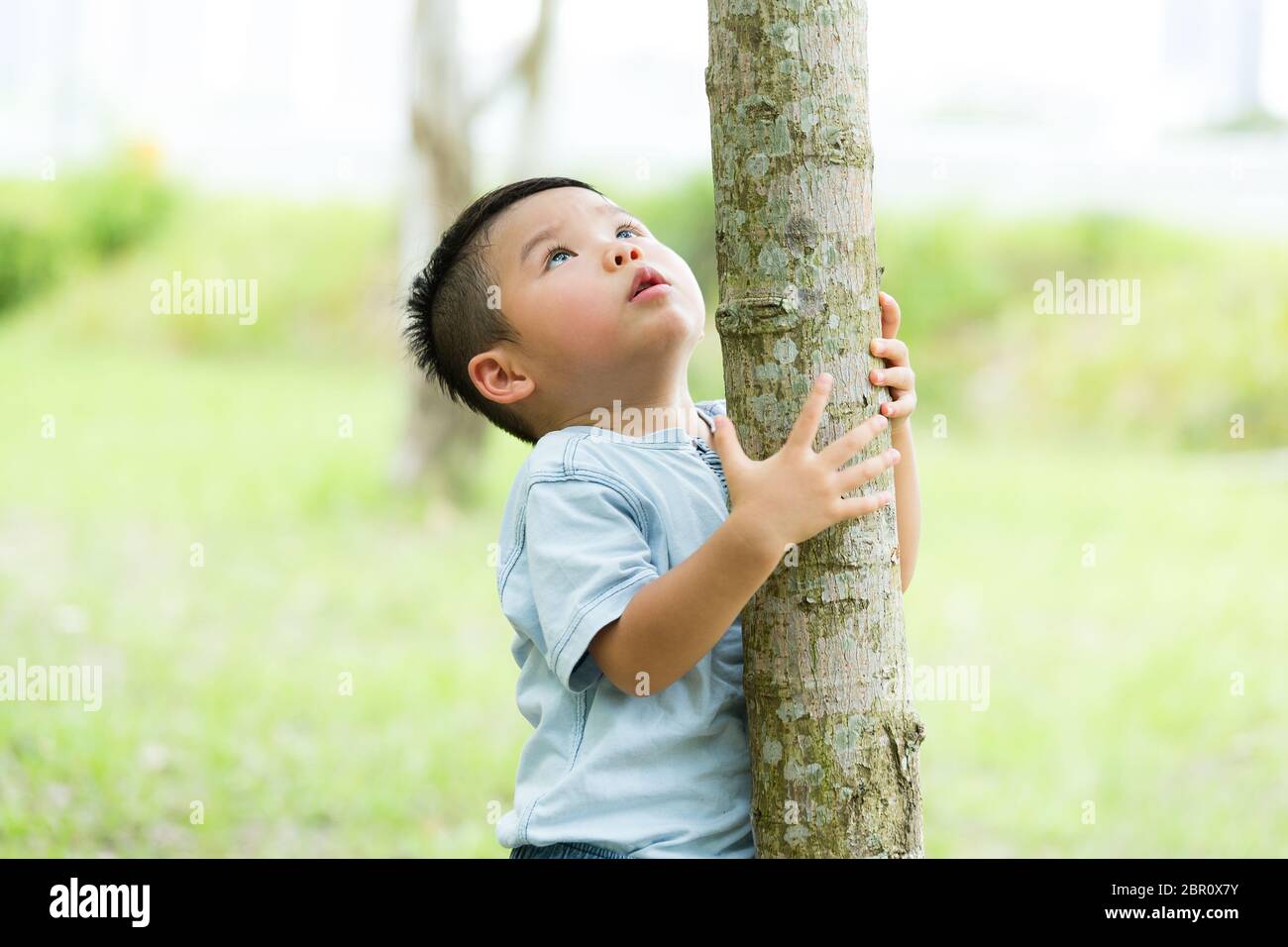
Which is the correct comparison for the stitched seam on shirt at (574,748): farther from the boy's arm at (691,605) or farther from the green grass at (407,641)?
the green grass at (407,641)

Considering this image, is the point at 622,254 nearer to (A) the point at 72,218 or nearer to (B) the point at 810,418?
(B) the point at 810,418

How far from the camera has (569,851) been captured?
155cm

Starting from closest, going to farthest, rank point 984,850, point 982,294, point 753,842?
point 753,842, point 984,850, point 982,294

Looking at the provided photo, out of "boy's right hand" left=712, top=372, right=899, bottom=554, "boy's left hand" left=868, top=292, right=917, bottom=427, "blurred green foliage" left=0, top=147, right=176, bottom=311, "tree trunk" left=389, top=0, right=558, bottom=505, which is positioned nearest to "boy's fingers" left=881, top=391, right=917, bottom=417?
"boy's left hand" left=868, top=292, right=917, bottom=427

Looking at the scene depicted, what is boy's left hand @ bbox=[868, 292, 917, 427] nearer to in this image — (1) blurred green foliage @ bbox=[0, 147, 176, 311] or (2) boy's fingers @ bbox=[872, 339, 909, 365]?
(2) boy's fingers @ bbox=[872, 339, 909, 365]

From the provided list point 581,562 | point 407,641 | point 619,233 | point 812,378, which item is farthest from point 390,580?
point 812,378

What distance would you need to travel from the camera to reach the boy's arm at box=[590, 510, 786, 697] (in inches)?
55.5

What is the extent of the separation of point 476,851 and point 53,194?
27.4 feet

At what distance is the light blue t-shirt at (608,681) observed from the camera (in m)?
1.51

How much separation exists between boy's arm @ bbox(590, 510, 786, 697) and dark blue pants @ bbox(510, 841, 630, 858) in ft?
0.72

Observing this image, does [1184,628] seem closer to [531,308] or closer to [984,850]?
[984,850]

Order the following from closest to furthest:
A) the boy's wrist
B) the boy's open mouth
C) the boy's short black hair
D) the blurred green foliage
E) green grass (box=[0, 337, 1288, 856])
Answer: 1. the boy's wrist
2. the boy's open mouth
3. the boy's short black hair
4. green grass (box=[0, 337, 1288, 856])
5. the blurred green foliage

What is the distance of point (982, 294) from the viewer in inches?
372
